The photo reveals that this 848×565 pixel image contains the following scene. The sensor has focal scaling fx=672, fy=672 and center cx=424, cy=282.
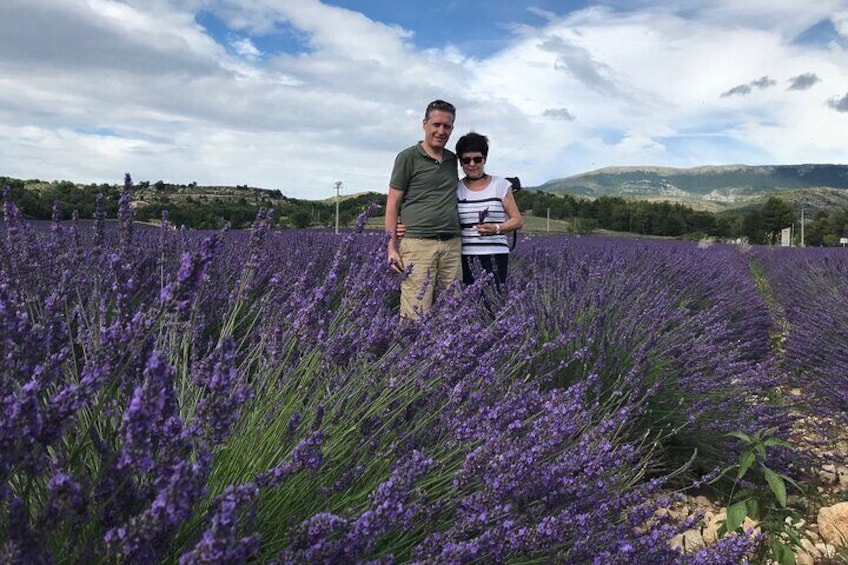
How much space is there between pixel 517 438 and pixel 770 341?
620 cm

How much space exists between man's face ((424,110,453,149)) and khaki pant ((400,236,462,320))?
1.77ft

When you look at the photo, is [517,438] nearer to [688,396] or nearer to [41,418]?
[41,418]

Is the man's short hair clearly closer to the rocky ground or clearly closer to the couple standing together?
the couple standing together

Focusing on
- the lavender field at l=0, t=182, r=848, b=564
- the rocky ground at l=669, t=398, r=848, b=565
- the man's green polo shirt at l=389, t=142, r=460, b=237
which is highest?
the man's green polo shirt at l=389, t=142, r=460, b=237

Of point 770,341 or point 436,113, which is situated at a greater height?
point 436,113

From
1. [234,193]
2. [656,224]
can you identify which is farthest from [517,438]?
[656,224]

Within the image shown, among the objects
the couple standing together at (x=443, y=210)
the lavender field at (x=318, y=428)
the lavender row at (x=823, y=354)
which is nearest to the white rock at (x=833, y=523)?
the lavender field at (x=318, y=428)

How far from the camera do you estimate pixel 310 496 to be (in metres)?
1.41

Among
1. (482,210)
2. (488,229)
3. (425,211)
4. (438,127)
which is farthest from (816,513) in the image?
(438,127)

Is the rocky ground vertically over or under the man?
under

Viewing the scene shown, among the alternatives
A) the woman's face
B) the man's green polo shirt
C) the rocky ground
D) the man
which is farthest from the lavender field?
the woman's face

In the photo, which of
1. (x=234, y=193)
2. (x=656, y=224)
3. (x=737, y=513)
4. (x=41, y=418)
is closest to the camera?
(x=41, y=418)

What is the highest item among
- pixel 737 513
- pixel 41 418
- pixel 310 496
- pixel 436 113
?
pixel 436 113

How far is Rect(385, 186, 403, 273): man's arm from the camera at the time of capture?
11.4 feet
